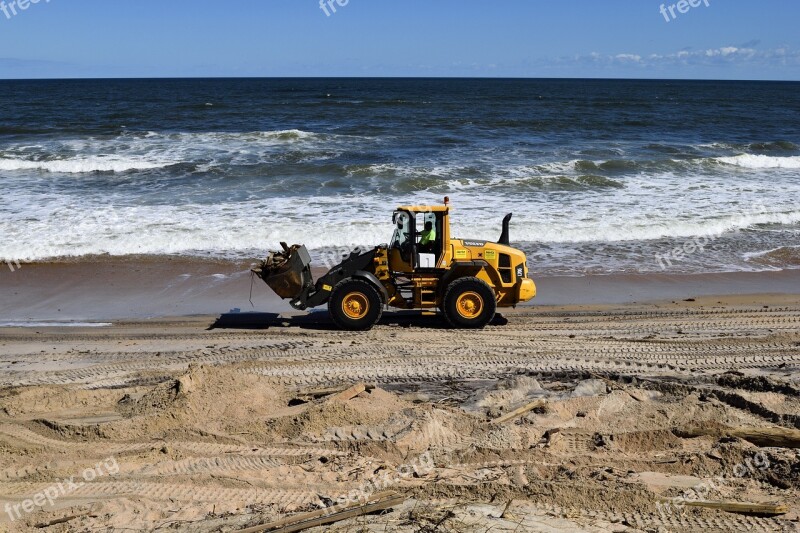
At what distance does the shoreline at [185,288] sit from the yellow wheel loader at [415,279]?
1559mm

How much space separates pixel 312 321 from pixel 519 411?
4848 millimetres

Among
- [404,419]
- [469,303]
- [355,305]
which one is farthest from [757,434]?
[355,305]

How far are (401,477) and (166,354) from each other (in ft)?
15.9

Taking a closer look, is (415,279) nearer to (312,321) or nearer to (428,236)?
(428,236)

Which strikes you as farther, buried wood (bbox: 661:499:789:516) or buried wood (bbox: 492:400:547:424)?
buried wood (bbox: 492:400:547:424)

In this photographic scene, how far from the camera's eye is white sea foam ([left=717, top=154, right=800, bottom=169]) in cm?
2809

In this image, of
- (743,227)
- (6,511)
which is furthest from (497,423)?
(743,227)

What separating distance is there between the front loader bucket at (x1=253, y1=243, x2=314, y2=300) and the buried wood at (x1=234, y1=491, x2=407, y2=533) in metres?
5.43

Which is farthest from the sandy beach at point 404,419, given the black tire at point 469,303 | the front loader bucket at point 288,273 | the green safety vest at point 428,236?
the green safety vest at point 428,236

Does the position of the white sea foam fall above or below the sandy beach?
above

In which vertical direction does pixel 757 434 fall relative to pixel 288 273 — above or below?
below

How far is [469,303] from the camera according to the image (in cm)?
1131

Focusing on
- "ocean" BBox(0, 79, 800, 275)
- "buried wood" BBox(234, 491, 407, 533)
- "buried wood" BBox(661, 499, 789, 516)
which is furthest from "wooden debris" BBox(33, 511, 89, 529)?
"ocean" BBox(0, 79, 800, 275)

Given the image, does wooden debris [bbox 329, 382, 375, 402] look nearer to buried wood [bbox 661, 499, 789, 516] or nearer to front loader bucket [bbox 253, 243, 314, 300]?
front loader bucket [bbox 253, 243, 314, 300]
